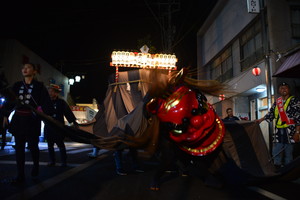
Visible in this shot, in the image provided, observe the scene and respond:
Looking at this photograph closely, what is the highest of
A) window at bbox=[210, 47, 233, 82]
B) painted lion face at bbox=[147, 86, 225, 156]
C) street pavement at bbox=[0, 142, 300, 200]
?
window at bbox=[210, 47, 233, 82]

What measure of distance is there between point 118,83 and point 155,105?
2.01 meters

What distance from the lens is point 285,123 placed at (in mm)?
4203

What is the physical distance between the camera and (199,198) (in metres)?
2.66

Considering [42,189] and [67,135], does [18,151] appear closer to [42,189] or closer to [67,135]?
[42,189]

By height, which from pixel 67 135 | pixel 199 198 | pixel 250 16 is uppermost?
pixel 250 16

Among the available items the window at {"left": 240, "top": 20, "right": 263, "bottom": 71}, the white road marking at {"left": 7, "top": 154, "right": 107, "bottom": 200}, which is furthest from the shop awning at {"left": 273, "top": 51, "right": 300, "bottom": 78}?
the white road marking at {"left": 7, "top": 154, "right": 107, "bottom": 200}

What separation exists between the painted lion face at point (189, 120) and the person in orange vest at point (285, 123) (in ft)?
5.28

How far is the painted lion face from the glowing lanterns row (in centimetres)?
441

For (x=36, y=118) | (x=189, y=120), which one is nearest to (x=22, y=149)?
(x=36, y=118)

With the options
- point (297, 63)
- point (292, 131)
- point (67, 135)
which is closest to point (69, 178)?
point (67, 135)

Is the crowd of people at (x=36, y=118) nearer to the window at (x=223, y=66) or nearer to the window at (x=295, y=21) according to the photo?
the window at (x=295, y=21)

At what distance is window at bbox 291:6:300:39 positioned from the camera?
27.0 ft

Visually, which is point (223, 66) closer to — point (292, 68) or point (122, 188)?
point (292, 68)

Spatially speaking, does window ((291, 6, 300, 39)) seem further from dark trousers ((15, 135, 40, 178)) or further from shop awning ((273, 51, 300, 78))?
dark trousers ((15, 135, 40, 178))
